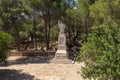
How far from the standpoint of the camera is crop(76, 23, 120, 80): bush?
9275mm

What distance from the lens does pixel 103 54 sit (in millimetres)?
9688

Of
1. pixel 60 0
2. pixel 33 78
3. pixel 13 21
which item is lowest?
pixel 33 78

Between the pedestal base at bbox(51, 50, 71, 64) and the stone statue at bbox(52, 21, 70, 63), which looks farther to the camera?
the stone statue at bbox(52, 21, 70, 63)

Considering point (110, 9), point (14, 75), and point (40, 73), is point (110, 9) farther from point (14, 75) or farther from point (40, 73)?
point (14, 75)

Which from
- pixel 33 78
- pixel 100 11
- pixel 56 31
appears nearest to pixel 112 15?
pixel 100 11

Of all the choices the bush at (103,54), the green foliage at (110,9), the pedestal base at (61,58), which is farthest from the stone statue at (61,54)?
the bush at (103,54)

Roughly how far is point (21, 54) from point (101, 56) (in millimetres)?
15959

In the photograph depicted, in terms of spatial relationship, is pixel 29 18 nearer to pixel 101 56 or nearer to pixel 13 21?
pixel 13 21

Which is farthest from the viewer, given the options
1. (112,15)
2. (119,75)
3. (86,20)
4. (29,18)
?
(86,20)

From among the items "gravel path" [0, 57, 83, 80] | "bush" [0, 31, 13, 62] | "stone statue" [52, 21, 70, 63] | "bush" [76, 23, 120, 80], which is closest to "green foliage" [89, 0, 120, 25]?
"gravel path" [0, 57, 83, 80]

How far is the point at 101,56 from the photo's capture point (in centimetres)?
961

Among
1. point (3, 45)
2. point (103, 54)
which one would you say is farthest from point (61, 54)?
point (103, 54)

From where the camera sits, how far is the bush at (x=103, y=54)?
9.27 metres

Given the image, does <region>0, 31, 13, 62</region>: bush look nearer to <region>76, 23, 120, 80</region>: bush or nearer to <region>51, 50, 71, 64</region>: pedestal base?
<region>51, 50, 71, 64</region>: pedestal base
